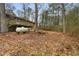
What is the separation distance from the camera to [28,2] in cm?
205

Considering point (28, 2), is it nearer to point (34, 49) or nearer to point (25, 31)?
point (25, 31)

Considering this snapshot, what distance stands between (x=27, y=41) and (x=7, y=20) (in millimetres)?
381

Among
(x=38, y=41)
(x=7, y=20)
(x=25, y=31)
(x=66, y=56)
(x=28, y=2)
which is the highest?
(x=28, y=2)

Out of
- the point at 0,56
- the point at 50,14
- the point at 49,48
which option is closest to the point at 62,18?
the point at 50,14

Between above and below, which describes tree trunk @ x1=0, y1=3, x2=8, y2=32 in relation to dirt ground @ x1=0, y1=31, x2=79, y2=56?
above

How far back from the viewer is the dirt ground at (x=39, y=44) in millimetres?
2012

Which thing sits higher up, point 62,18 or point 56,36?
point 62,18

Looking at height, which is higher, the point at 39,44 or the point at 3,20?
the point at 3,20

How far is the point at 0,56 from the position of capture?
202 cm

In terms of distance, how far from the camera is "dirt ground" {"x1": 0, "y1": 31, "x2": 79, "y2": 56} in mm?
2012

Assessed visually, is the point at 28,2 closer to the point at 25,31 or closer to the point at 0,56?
the point at 25,31

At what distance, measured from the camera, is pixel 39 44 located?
6.65 feet

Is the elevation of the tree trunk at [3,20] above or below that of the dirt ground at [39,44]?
above

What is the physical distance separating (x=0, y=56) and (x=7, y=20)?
1.57 ft
